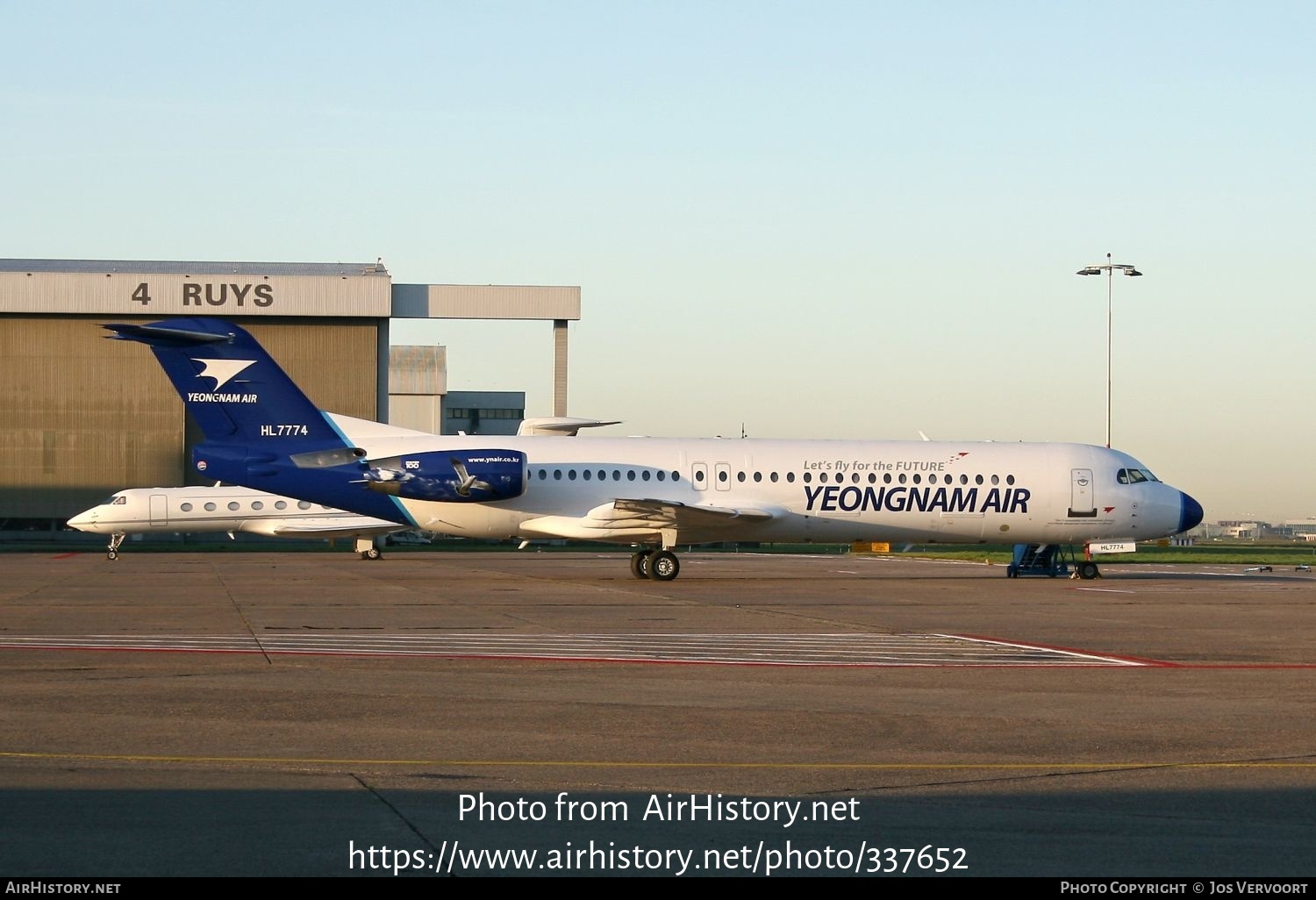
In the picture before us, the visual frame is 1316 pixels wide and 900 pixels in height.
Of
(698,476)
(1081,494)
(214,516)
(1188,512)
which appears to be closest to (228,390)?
(698,476)

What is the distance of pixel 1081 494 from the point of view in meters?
37.1

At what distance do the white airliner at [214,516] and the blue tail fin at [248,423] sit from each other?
1507cm

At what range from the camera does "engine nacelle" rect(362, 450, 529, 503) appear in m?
33.2

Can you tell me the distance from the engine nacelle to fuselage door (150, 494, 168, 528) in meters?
19.5

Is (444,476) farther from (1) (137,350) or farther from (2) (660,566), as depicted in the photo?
(1) (137,350)

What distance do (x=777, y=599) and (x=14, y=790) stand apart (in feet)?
65.6

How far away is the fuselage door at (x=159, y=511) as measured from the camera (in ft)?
164

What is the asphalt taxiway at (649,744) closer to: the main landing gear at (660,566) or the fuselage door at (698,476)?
the main landing gear at (660,566)

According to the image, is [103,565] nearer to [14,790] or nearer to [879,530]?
[879,530]

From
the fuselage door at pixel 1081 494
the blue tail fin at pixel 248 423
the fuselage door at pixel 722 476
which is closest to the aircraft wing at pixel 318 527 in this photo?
the blue tail fin at pixel 248 423

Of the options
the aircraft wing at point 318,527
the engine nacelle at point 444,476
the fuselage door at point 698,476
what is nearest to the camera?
the engine nacelle at point 444,476

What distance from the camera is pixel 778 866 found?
676cm

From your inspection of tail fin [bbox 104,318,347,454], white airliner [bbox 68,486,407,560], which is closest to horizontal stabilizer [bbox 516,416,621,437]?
white airliner [bbox 68,486,407,560]

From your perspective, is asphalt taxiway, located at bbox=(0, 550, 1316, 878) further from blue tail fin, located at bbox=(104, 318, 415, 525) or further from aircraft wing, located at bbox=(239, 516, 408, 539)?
aircraft wing, located at bbox=(239, 516, 408, 539)
